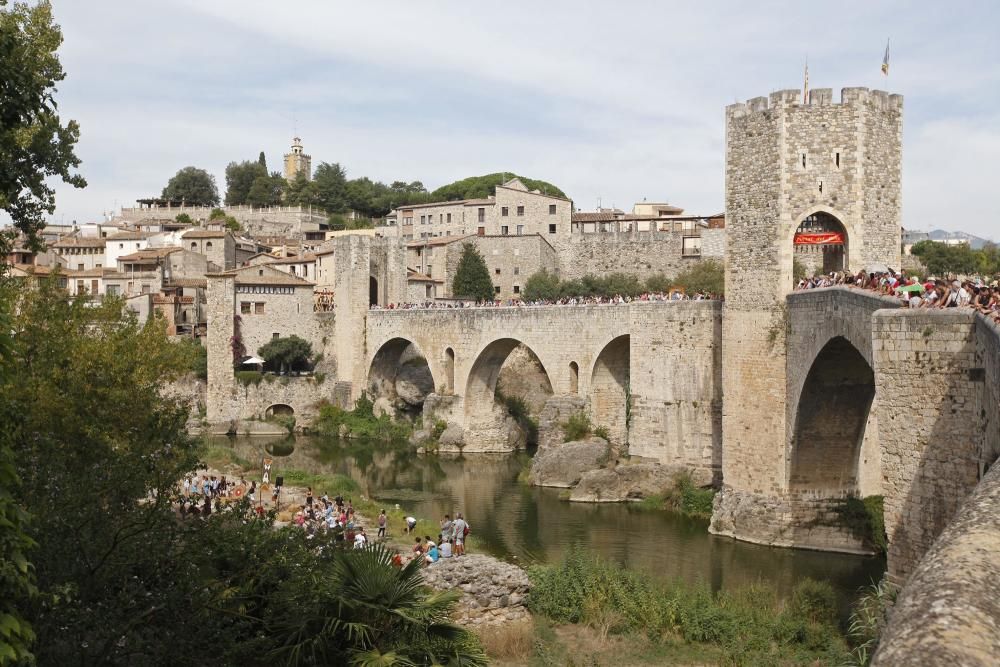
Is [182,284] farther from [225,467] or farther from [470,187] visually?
[470,187]

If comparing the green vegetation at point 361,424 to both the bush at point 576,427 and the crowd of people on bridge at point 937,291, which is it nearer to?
the bush at point 576,427

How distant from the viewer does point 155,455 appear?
497 inches

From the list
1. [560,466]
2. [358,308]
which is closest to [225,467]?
[560,466]

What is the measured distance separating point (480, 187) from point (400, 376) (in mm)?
38775

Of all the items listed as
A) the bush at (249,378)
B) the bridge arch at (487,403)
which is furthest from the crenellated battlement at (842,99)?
the bush at (249,378)

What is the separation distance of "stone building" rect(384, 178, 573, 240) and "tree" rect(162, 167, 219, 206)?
3034cm

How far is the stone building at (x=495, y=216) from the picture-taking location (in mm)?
63312

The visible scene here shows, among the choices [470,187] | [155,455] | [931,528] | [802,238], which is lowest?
[931,528]

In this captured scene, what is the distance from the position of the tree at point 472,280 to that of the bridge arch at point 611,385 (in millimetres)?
26045

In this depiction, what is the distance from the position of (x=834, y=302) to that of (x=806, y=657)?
768 centimetres

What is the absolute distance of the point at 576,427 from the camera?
32.6 meters

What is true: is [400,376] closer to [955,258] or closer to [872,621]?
[955,258]

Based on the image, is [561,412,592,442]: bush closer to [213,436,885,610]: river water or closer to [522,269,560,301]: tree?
[213,436,885,610]: river water

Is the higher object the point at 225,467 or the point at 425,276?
the point at 425,276
